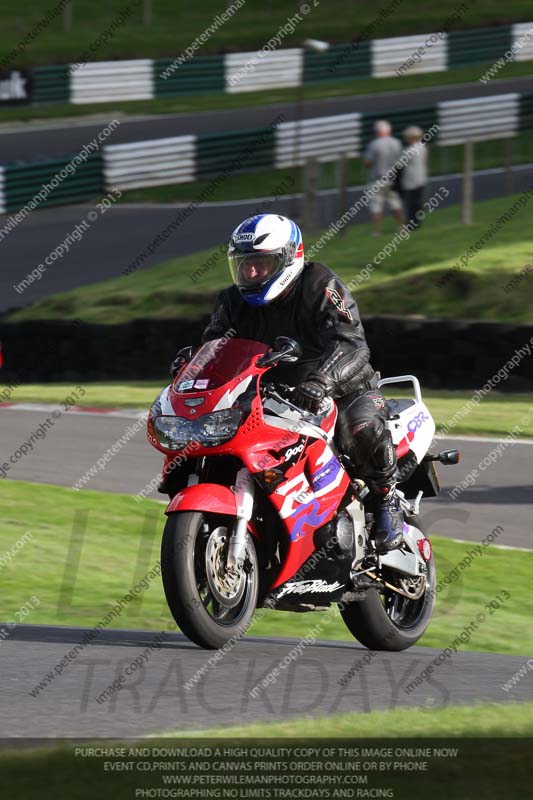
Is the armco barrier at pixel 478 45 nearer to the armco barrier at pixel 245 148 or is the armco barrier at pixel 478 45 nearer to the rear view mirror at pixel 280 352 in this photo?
the armco barrier at pixel 245 148

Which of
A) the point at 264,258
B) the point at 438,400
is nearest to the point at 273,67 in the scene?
the point at 438,400

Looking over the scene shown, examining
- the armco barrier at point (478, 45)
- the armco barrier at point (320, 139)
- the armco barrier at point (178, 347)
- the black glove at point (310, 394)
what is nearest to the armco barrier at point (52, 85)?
the armco barrier at point (320, 139)

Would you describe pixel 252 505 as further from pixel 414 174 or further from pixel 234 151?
pixel 234 151

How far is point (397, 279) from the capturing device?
19.1 metres

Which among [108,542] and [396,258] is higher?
[108,542]

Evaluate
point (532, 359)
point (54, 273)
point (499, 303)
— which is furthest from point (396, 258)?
point (54, 273)

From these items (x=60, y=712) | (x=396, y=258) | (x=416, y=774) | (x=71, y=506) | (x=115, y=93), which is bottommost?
(x=115, y=93)

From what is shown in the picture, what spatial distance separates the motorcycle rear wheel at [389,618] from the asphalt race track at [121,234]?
14916 millimetres

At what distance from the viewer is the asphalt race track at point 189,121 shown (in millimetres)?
30344

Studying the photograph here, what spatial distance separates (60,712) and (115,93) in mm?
32574

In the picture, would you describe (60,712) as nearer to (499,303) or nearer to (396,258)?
(499,303)

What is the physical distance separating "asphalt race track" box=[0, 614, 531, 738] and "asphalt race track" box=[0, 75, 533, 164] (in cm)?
2412

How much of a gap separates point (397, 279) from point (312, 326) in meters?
13.2

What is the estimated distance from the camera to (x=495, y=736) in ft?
14.9
